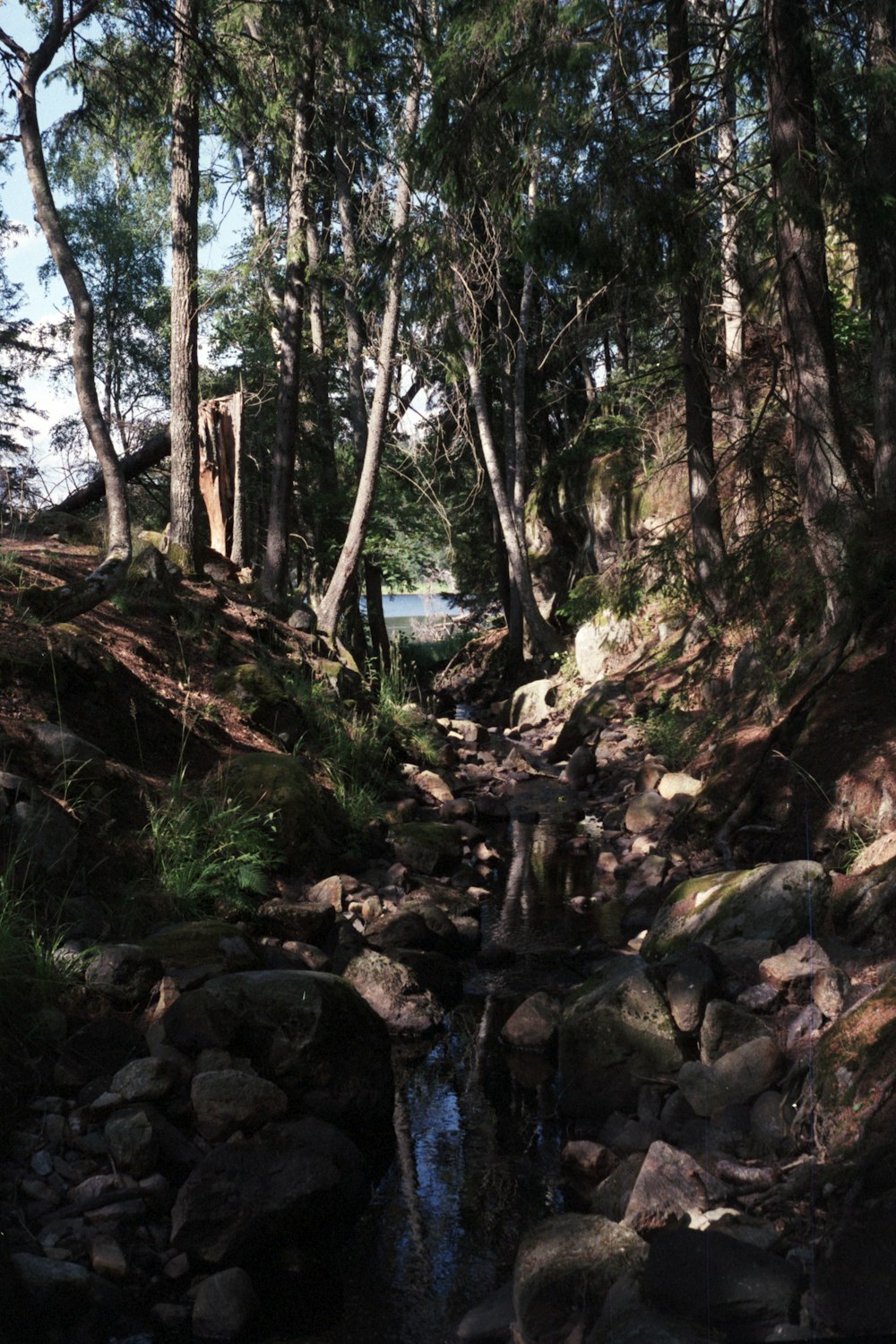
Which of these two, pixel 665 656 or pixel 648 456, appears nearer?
pixel 665 656

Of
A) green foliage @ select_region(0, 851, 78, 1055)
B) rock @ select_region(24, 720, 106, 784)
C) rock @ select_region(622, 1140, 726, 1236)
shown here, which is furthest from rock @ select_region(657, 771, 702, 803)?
green foliage @ select_region(0, 851, 78, 1055)

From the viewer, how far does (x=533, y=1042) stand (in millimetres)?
5664

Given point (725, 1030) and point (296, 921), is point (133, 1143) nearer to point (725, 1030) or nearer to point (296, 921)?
point (296, 921)

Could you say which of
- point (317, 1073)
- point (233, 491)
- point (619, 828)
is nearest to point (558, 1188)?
point (317, 1073)

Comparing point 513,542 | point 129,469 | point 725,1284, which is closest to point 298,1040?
point 725,1284

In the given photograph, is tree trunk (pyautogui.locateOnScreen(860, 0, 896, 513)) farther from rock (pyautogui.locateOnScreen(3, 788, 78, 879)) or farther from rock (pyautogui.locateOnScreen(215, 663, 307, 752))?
rock (pyautogui.locateOnScreen(3, 788, 78, 879))

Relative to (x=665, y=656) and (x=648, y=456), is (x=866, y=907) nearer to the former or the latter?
(x=665, y=656)

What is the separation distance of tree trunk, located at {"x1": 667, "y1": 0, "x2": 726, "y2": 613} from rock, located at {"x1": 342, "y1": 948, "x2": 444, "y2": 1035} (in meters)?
4.05

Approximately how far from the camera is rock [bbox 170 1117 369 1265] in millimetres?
3842

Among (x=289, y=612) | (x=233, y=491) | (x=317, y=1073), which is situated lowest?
(x=317, y=1073)

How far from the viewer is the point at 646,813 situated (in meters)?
9.73

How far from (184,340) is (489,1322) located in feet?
35.1

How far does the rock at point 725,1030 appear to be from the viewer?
487 centimetres

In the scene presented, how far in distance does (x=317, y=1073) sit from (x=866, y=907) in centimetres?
282
